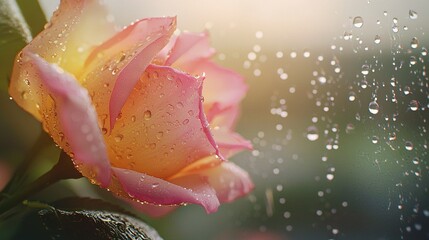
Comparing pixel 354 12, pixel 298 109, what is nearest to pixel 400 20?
pixel 354 12

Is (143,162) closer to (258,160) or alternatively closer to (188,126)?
(188,126)

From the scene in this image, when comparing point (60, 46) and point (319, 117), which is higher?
point (60, 46)

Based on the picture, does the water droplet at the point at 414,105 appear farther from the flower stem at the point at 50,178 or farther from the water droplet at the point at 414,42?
the flower stem at the point at 50,178

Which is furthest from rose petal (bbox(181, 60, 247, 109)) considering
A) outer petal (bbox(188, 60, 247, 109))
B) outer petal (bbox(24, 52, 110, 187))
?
outer petal (bbox(24, 52, 110, 187))

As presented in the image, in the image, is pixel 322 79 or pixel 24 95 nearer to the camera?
pixel 24 95

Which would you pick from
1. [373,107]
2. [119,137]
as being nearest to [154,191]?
[119,137]

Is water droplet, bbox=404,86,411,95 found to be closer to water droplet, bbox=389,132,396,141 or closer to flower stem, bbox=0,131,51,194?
water droplet, bbox=389,132,396,141

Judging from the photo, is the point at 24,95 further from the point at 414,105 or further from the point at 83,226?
the point at 414,105
